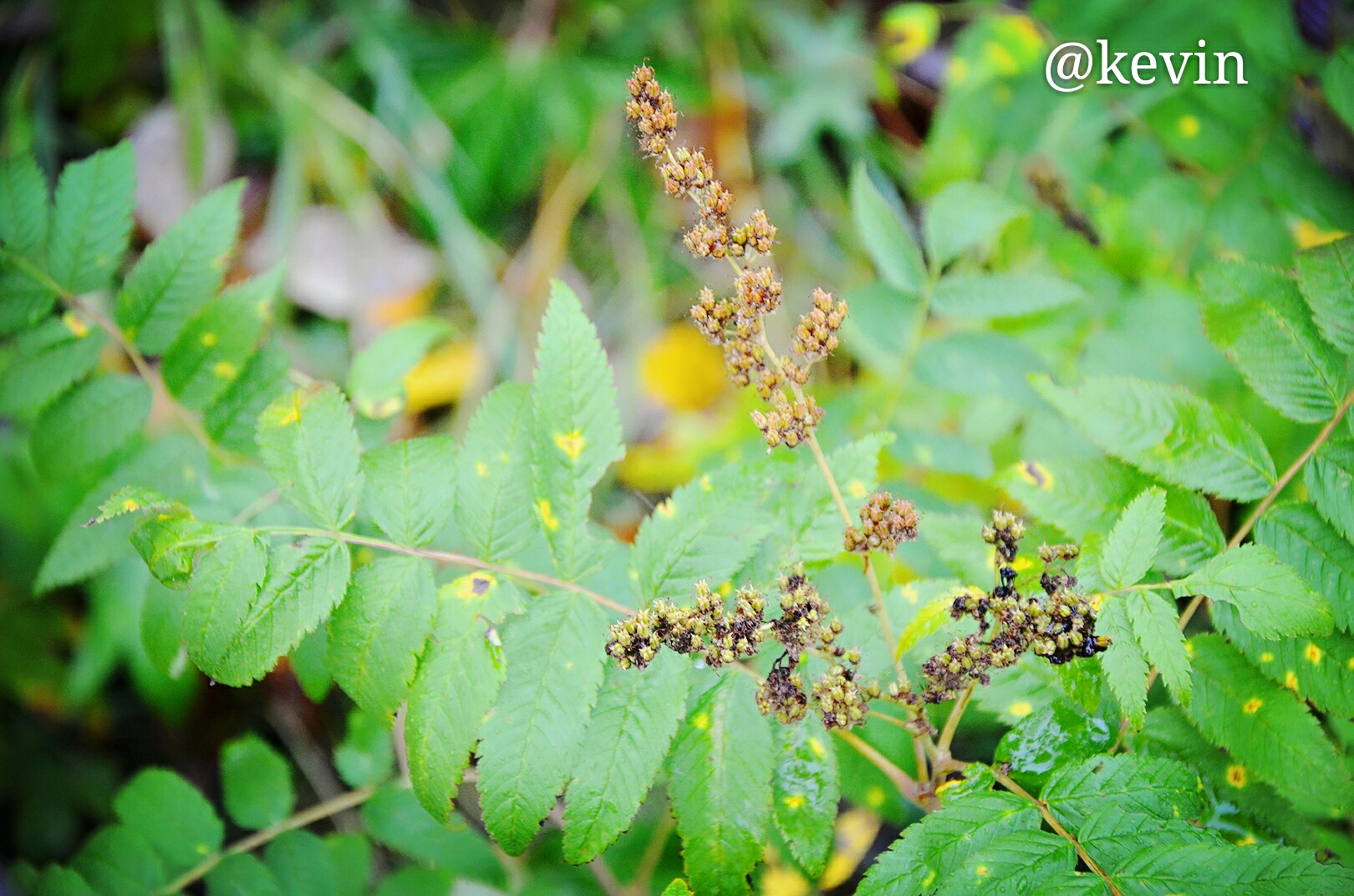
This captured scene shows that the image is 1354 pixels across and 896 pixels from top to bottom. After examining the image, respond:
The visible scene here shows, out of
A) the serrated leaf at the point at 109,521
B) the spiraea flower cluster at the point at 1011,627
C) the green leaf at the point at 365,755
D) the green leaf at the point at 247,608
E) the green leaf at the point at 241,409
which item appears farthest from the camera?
the green leaf at the point at 365,755

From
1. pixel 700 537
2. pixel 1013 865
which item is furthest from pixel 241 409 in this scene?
pixel 1013 865

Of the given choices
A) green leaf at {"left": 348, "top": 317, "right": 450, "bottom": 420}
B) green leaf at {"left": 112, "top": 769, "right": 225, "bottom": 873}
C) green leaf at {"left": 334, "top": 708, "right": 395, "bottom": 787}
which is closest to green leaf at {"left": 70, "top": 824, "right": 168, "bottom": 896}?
green leaf at {"left": 112, "top": 769, "right": 225, "bottom": 873}

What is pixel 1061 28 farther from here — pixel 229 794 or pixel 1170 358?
pixel 229 794

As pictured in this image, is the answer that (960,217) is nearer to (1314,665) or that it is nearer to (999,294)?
(999,294)

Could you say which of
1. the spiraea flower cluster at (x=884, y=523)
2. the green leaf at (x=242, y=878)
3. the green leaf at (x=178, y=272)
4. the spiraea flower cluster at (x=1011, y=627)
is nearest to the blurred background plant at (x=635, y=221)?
the green leaf at (x=242, y=878)

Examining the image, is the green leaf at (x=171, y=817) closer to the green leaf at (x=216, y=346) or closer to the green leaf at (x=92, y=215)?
the green leaf at (x=216, y=346)

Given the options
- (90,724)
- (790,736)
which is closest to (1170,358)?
(790,736)
